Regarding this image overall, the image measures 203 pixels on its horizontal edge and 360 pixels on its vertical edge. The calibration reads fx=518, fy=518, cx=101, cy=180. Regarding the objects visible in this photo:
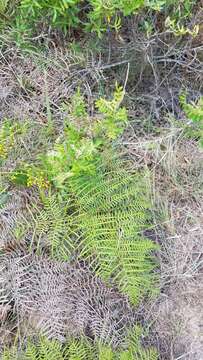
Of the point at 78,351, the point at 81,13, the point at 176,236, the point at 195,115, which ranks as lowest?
the point at 78,351

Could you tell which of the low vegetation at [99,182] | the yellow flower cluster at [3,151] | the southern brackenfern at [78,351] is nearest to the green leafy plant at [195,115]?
the low vegetation at [99,182]

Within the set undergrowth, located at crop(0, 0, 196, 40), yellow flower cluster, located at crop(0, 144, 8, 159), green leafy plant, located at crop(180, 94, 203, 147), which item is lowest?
yellow flower cluster, located at crop(0, 144, 8, 159)

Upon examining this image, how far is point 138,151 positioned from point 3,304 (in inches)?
33.7

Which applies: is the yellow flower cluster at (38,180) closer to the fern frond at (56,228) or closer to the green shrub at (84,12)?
the fern frond at (56,228)

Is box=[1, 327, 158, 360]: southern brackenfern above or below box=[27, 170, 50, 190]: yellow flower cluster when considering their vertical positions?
below

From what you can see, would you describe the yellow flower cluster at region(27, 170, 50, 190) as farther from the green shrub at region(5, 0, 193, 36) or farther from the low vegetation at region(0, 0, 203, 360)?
the green shrub at region(5, 0, 193, 36)

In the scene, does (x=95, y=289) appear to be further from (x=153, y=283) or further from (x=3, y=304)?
(x=3, y=304)

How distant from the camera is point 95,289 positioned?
2.14m

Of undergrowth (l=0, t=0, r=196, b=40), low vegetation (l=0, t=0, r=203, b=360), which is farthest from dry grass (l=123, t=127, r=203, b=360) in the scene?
undergrowth (l=0, t=0, r=196, b=40)

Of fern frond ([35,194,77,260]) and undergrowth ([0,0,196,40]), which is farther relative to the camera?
fern frond ([35,194,77,260])

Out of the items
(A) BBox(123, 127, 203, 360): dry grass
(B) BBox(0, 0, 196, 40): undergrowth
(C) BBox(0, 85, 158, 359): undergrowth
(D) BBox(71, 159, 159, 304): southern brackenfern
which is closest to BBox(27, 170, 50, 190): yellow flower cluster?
(C) BBox(0, 85, 158, 359): undergrowth

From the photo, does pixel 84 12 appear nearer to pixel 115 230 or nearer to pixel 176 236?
pixel 115 230

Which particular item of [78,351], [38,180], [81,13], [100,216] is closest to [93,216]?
[100,216]

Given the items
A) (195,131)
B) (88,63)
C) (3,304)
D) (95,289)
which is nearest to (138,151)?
(195,131)
